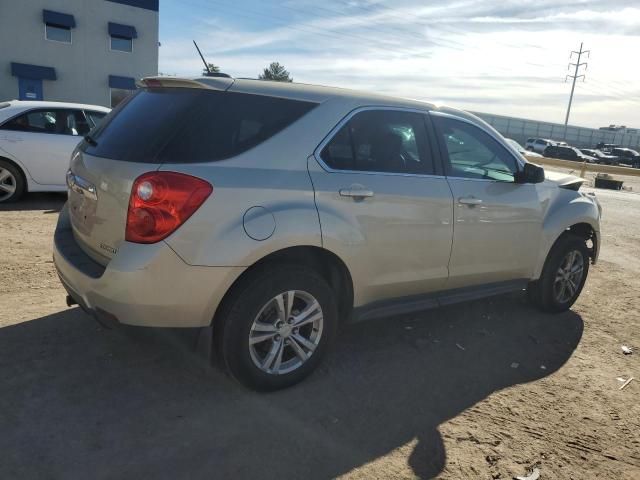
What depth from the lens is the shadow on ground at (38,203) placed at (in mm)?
7812

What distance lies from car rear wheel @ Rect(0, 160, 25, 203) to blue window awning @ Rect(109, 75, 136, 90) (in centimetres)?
2011

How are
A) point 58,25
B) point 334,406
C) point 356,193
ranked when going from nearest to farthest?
1. point 334,406
2. point 356,193
3. point 58,25

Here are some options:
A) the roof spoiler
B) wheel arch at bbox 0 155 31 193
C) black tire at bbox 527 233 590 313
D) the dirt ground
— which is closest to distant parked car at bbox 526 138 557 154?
black tire at bbox 527 233 590 313

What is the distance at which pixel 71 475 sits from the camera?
2506 mm

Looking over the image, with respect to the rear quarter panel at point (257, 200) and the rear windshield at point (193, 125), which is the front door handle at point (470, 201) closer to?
the rear quarter panel at point (257, 200)

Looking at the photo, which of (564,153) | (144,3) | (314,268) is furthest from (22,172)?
(564,153)

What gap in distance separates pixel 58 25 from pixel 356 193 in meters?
26.2

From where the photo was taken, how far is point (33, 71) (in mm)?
24312

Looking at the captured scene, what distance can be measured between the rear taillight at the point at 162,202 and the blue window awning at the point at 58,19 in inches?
1018

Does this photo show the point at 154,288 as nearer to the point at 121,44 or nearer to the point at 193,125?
the point at 193,125

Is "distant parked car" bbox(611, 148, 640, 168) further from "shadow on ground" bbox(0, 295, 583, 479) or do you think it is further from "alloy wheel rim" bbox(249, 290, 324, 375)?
"alloy wheel rim" bbox(249, 290, 324, 375)

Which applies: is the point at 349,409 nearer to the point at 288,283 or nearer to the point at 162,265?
the point at 288,283

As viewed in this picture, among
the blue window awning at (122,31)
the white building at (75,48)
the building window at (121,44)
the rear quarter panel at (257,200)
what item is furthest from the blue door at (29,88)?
the rear quarter panel at (257,200)

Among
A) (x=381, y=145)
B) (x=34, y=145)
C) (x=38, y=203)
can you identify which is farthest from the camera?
(x=38, y=203)
